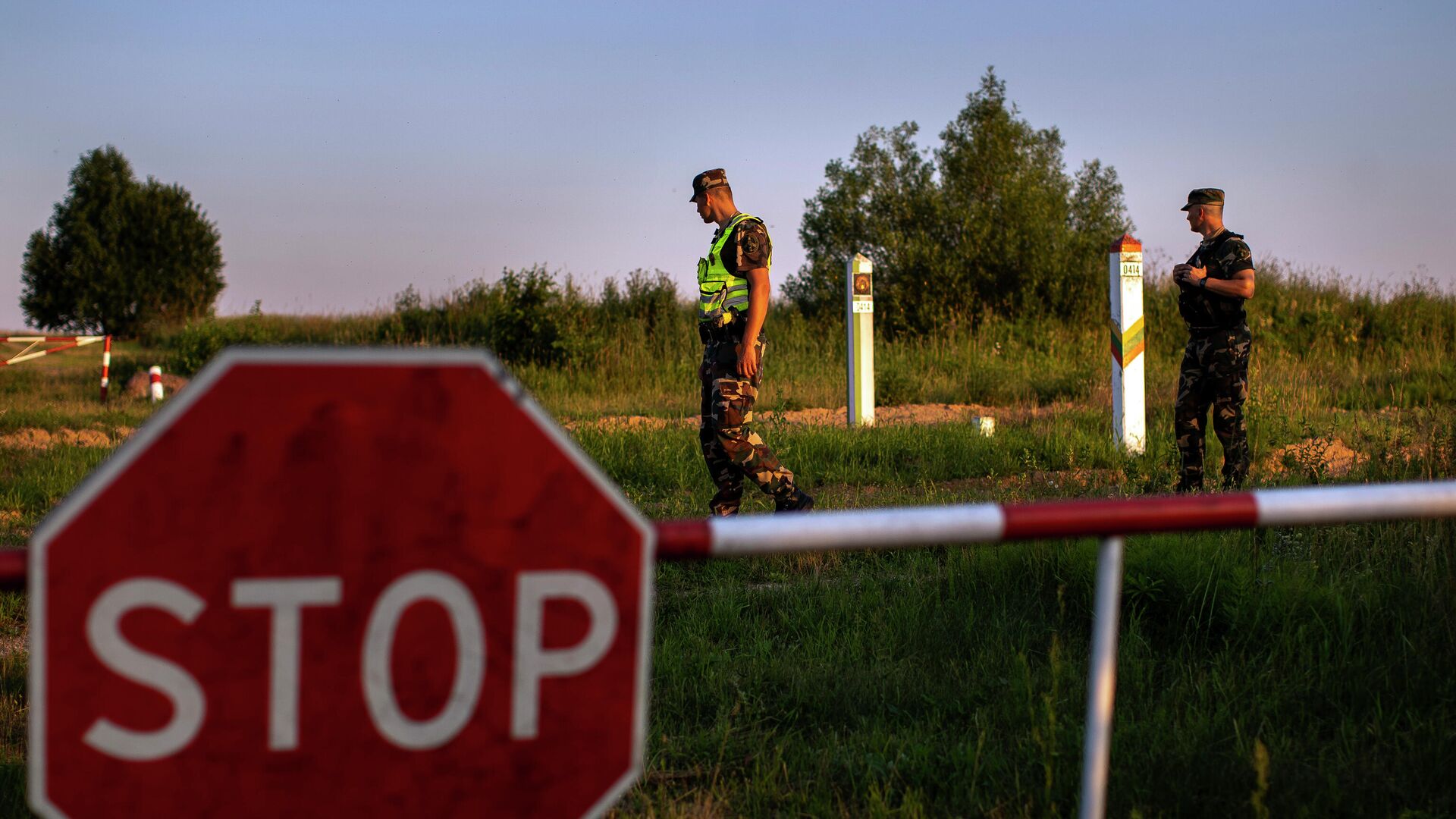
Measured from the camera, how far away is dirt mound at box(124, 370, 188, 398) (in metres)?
15.4

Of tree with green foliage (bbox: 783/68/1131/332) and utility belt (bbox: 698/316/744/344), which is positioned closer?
utility belt (bbox: 698/316/744/344)

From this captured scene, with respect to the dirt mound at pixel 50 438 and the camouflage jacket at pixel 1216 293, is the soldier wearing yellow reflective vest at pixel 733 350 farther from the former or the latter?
the dirt mound at pixel 50 438

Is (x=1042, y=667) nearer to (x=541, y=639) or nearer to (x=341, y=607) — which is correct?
(x=541, y=639)

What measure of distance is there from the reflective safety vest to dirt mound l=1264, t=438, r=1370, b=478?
9.98 feet

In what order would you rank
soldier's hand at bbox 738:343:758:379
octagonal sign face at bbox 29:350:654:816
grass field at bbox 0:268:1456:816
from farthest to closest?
soldier's hand at bbox 738:343:758:379
grass field at bbox 0:268:1456:816
octagonal sign face at bbox 29:350:654:816

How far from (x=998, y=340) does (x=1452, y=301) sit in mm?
7350

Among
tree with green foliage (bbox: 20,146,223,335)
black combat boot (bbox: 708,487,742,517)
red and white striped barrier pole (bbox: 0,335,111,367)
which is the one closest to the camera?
black combat boot (bbox: 708,487,742,517)

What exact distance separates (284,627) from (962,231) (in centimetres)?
2036

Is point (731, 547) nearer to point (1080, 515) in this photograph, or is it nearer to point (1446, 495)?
point (1080, 515)

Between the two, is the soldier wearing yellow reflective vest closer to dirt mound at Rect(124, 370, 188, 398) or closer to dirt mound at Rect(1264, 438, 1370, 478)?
dirt mound at Rect(1264, 438, 1370, 478)

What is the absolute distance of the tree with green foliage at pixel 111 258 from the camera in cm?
4609

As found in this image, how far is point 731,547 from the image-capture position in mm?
1489

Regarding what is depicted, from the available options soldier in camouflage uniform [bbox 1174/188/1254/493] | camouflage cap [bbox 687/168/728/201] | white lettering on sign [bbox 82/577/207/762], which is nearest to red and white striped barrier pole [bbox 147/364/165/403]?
camouflage cap [bbox 687/168/728/201]

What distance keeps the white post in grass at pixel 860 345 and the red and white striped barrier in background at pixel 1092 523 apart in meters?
7.66
